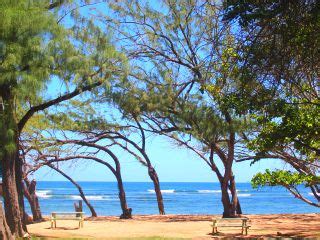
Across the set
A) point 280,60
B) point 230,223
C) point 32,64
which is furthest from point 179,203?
point 280,60

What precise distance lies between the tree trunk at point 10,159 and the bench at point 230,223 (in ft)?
16.0

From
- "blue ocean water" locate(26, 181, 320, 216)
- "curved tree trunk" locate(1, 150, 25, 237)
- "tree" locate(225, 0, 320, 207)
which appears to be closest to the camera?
"tree" locate(225, 0, 320, 207)

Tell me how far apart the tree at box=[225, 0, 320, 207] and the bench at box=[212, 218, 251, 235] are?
3929 millimetres

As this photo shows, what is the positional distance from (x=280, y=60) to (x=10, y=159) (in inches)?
287

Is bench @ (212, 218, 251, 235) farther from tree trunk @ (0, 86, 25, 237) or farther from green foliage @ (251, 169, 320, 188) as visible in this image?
tree trunk @ (0, 86, 25, 237)

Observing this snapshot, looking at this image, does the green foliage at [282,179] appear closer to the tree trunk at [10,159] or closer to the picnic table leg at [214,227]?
the picnic table leg at [214,227]

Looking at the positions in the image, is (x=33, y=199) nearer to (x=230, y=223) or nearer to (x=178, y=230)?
(x=178, y=230)

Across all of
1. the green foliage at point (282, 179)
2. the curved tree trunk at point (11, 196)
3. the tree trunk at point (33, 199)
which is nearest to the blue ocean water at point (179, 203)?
the green foliage at point (282, 179)

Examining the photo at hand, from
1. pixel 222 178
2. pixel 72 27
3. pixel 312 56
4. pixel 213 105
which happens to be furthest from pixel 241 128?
pixel 312 56

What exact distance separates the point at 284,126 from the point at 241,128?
22.0 ft

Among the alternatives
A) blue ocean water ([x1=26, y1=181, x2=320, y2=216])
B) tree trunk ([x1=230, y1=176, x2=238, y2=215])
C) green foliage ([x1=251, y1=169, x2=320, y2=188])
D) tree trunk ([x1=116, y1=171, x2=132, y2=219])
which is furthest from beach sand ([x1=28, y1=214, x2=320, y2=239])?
tree trunk ([x1=116, y1=171, x2=132, y2=219])

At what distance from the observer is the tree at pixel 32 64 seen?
414 inches

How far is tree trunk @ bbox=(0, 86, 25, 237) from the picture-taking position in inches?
442

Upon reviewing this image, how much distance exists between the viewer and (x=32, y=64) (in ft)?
35.4
